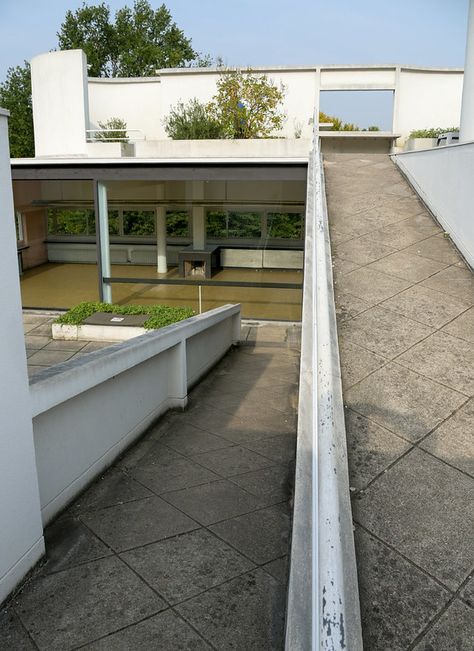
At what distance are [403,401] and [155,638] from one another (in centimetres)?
206

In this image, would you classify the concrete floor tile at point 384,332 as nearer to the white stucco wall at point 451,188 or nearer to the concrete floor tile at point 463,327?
the concrete floor tile at point 463,327

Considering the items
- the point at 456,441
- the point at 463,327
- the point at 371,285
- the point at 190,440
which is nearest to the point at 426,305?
the point at 463,327

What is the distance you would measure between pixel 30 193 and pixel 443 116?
15454 mm

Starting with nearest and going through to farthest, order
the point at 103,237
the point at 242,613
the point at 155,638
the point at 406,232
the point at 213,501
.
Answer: the point at 155,638, the point at 242,613, the point at 213,501, the point at 406,232, the point at 103,237

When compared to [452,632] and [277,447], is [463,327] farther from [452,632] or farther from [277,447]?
[452,632]

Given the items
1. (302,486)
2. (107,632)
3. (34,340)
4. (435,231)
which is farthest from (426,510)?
(34,340)

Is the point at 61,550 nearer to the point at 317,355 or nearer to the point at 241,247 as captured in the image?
the point at 317,355

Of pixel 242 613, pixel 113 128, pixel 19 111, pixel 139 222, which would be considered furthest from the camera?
pixel 19 111

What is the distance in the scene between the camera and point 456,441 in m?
3.17

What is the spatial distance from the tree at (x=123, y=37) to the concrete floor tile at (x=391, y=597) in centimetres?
5509

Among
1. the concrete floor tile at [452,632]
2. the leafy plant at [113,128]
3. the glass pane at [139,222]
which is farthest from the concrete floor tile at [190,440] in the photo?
the leafy plant at [113,128]

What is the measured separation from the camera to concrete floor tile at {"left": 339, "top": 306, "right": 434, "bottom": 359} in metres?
4.25

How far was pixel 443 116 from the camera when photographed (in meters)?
20.6

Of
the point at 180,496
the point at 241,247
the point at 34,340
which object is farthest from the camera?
the point at 241,247
